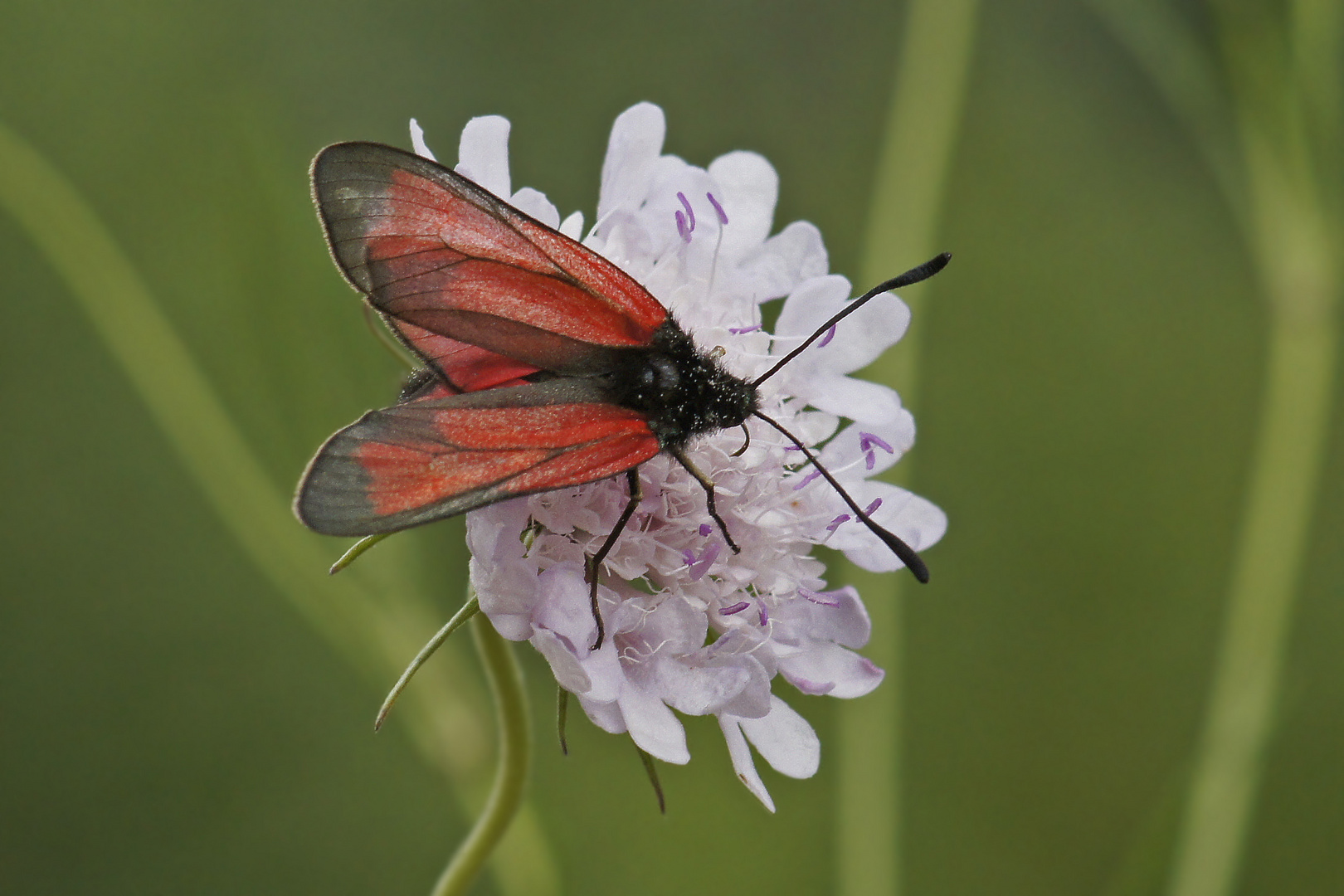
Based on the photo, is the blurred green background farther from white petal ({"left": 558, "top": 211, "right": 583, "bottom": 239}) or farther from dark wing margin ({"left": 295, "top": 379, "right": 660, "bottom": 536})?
dark wing margin ({"left": 295, "top": 379, "right": 660, "bottom": 536})

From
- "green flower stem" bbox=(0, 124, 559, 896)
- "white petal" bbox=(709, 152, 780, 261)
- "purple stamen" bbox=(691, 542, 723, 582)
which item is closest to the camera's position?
"purple stamen" bbox=(691, 542, 723, 582)

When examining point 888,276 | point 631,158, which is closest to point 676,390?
point 631,158

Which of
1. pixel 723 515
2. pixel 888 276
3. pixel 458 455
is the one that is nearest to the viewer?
pixel 458 455

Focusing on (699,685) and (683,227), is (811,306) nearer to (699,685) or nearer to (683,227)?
(683,227)

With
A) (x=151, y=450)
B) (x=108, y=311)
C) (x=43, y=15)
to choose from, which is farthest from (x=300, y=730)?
(x=43, y=15)

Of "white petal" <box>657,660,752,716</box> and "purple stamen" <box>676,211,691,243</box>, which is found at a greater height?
"purple stamen" <box>676,211,691,243</box>

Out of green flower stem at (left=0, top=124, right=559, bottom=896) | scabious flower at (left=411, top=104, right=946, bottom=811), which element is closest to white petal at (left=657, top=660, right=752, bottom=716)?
scabious flower at (left=411, top=104, right=946, bottom=811)

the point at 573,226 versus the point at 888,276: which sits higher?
the point at 573,226
